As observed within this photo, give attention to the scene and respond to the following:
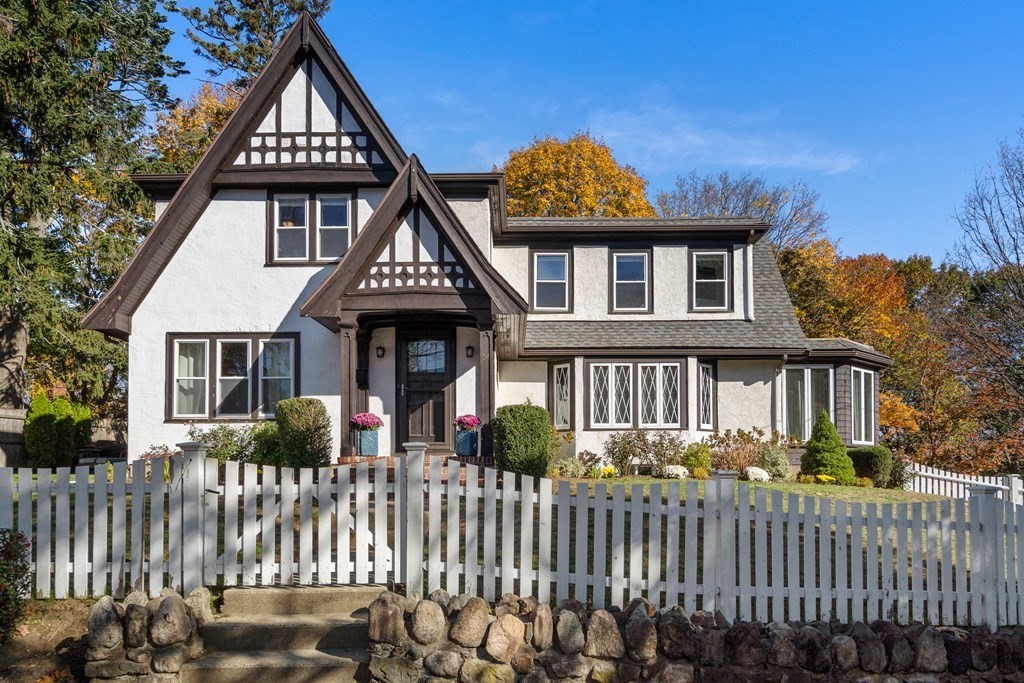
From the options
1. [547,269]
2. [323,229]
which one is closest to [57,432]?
[323,229]

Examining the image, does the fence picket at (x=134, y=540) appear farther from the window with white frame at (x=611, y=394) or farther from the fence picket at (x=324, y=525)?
the window with white frame at (x=611, y=394)

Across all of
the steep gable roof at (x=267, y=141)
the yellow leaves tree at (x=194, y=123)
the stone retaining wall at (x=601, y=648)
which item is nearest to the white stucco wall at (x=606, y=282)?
the steep gable roof at (x=267, y=141)

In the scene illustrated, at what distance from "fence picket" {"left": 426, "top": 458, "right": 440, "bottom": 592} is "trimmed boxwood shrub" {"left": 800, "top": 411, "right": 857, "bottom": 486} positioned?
13337 millimetres

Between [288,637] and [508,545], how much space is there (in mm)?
1911

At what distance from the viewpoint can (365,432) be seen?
51.2ft

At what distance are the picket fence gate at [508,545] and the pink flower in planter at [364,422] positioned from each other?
27.3 feet

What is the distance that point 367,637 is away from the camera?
6496mm

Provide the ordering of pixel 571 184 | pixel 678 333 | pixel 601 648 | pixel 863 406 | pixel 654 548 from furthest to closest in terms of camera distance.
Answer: pixel 571 184 < pixel 863 406 < pixel 678 333 < pixel 654 548 < pixel 601 648

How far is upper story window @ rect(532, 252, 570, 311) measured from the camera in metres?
20.5

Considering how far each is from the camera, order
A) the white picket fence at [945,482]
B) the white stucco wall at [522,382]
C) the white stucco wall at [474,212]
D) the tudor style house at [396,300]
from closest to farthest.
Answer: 1. the white picket fence at [945,482]
2. the tudor style house at [396,300]
3. the white stucco wall at [474,212]
4. the white stucco wall at [522,382]

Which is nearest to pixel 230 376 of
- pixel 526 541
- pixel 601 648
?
pixel 526 541

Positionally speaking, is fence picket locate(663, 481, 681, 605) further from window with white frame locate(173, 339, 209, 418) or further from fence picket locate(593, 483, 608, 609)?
window with white frame locate(173, 339, 209, 418)

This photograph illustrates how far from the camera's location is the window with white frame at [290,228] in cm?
1723

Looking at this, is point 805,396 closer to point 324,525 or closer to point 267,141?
point 267,141
